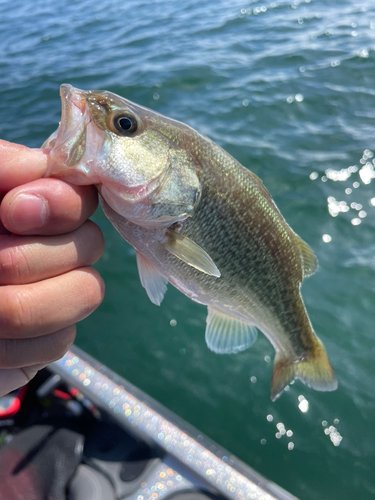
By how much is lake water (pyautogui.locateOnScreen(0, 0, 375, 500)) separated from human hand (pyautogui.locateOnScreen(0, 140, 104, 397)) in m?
2.39

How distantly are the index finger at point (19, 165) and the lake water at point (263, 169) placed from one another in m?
2.81

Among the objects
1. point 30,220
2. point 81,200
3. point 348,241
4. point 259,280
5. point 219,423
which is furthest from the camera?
point 348,241

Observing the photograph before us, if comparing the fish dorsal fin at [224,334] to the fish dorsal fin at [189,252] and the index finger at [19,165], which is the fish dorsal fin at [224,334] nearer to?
the fish dorsal fin at [189,252]

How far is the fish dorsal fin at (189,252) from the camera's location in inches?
63.5

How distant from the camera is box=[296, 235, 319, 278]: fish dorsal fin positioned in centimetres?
207

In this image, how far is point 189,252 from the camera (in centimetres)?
161

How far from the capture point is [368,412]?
3283 mm

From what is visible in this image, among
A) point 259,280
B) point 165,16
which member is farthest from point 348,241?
point 165,16

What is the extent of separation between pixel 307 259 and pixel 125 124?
1.28m

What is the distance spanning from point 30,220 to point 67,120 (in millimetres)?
424

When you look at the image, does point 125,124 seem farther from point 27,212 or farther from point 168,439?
point 168,439

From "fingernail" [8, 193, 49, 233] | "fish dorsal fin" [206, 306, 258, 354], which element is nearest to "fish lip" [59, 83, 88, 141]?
"fingernail" [8, 193, 49, 233]

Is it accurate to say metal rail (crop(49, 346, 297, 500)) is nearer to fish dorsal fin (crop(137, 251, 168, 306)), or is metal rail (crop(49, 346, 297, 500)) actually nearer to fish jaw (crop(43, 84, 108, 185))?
fish dorsal fin (crop(137, 251, 168, 306))

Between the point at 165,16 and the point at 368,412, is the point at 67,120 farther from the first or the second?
the point at 165,16
